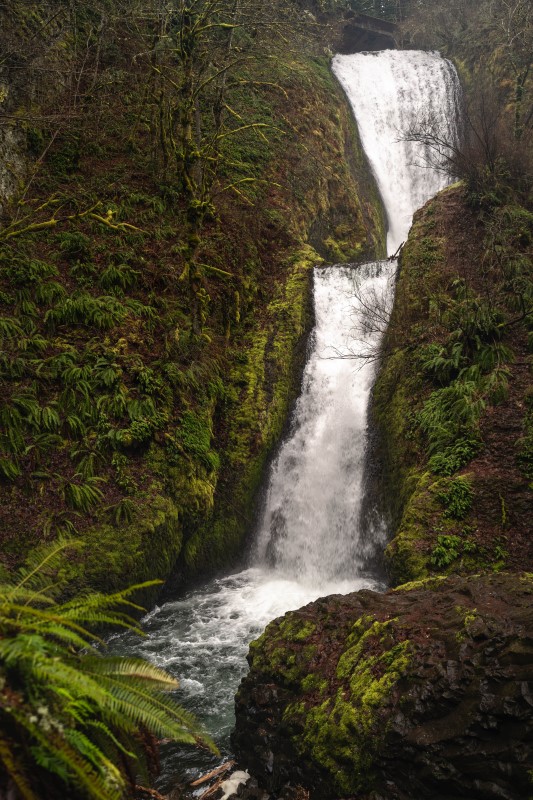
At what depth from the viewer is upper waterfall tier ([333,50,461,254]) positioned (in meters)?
23.4

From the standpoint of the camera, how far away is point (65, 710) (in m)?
2.13

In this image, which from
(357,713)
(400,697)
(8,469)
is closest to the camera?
(400,697)

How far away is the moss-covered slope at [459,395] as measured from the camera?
7.49 m

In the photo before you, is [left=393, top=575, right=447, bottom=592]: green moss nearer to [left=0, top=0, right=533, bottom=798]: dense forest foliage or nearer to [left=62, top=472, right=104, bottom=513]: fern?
[left=0, top=0, right=533, bottom=798]: dense forest foliage

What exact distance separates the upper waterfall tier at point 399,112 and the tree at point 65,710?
22748mm

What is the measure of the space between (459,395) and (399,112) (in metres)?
22.4

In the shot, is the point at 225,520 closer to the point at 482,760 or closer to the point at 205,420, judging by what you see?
the point at 205,420

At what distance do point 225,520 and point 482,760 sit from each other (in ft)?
25.3

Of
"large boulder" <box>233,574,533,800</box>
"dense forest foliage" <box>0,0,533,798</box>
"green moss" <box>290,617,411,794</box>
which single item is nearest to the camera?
"large boulder" <box>233,574,533,800</box>

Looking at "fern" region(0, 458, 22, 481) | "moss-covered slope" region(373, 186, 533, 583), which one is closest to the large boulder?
"moss-covered slope" region(373, 186, 533, 583)

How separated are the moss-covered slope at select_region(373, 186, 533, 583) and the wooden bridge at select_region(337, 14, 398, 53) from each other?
23.3m

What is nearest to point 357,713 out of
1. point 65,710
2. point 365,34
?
point 65,710

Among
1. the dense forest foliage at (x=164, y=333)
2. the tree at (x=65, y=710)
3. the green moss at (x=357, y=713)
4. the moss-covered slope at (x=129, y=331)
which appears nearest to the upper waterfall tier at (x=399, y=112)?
the dense forest foliage at (x=164, y=333)

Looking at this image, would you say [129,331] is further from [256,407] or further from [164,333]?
[256,407]
